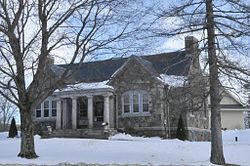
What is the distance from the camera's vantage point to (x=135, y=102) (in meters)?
33.8

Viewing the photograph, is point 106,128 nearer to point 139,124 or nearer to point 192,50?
point 139,124

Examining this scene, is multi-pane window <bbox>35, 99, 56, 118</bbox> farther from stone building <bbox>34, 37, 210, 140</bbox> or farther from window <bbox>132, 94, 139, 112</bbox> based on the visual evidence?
window <bbox>132, 94, 139, 112</bbox>

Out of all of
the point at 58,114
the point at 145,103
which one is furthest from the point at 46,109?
the point at 145,103

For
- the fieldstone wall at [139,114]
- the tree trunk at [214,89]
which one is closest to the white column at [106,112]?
the fieldstone wall at [139,114]

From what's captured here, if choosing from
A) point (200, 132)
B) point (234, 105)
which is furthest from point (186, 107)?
point (234, 105)

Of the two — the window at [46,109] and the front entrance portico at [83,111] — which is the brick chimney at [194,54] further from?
the window at [46,109]

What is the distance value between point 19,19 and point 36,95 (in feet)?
11.4

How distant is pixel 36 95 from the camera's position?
20.1 m

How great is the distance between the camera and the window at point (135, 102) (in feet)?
110

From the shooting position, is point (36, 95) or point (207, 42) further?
point (36, 95)

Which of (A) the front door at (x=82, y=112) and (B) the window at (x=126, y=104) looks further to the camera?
(A) the front door at (x=82, y=112)

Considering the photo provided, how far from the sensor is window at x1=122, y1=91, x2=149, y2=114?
33.6 meters

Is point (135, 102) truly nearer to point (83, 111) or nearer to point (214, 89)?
point (83, 111)

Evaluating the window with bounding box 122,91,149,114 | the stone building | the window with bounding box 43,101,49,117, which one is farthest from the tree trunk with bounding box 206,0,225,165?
the window with bounding box 43,101,49,117
